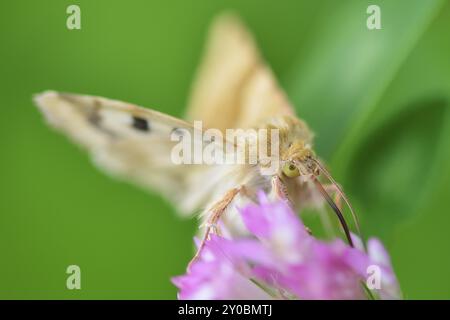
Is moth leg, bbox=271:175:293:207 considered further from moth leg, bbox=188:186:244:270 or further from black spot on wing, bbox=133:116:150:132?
black spot on wing, bbox=133:116:150:132

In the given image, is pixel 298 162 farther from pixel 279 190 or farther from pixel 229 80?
pixel 229 80

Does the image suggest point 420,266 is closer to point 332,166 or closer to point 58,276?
point 332,166

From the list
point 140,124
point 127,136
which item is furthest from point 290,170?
point 127,136

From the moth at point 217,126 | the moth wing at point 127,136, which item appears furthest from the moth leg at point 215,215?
the moth wing at point 127,136

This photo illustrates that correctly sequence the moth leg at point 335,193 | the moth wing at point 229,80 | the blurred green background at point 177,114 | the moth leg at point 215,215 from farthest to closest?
the moth wing at point 229,80, the blurred green background at point 177,114, the moth leg at point 335,193, the moth leg at point 215,215

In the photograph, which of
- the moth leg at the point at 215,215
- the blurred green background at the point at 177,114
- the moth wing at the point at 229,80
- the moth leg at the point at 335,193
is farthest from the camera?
the moth wing at the point at 229,80

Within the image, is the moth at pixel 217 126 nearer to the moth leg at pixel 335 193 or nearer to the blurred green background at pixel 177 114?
the moth leg at pixel 335 193

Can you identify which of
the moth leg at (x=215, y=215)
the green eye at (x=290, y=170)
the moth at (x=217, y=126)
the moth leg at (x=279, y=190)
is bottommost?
the moth leg at (x=215, y=215)

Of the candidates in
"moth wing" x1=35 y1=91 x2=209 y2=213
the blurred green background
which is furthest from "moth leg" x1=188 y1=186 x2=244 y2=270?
the blurred green background
